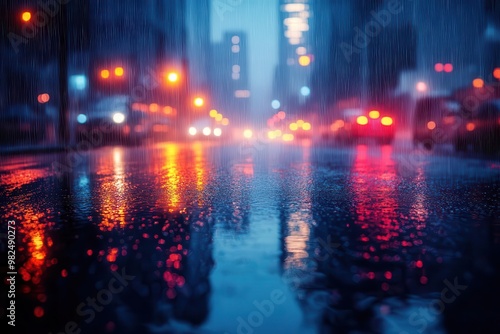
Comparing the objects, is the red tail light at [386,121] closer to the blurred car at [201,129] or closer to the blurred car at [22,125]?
the blurred car at [22,125]

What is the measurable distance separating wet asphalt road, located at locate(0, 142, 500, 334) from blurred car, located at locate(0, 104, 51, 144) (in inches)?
896

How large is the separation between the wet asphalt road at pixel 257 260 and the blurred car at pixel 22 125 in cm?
2277

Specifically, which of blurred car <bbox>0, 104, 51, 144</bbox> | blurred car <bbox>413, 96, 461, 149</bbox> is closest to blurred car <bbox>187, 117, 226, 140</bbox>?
blurred car <bbox>0, 104, 51, 144</bbox>

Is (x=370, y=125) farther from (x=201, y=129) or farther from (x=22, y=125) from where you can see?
(x=201, y=129)

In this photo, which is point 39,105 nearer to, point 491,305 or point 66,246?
point 66,246

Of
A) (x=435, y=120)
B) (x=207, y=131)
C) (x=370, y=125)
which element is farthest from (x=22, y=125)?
(x=207, y=131)

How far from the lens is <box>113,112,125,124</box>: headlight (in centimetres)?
3058

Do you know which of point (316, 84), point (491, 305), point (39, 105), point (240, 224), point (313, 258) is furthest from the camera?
point (316, 84)

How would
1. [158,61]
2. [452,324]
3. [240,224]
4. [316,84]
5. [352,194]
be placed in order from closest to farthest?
[452,324] → [240,224] → [352,194] → [158,61] → [316,84]

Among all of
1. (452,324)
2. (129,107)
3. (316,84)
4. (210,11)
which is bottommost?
(452,324)

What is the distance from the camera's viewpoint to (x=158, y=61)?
77.5 m

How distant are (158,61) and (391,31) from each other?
33638mm

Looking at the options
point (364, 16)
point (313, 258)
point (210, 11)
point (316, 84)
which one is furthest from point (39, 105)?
point (210, 11)

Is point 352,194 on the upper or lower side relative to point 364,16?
lower
